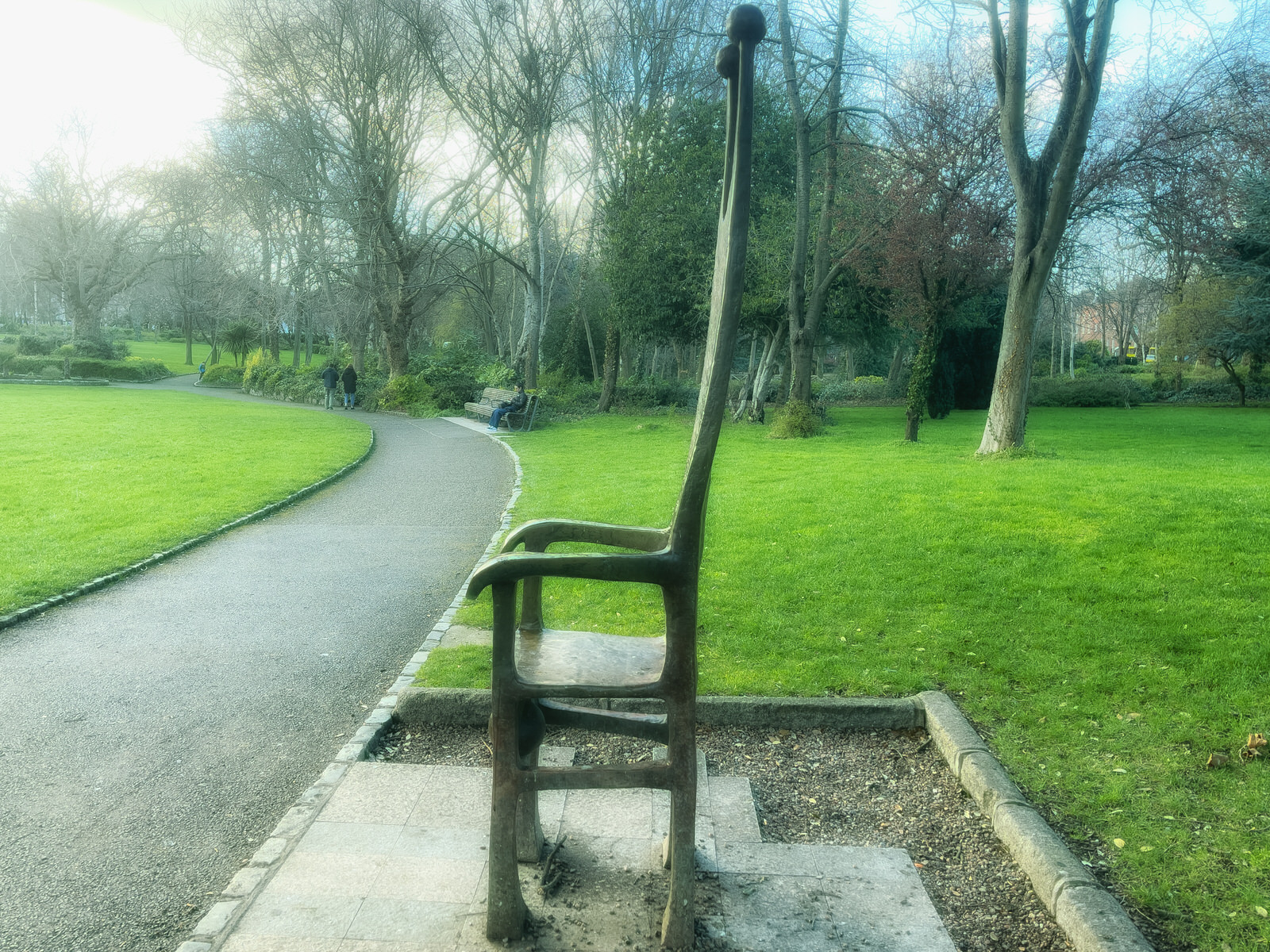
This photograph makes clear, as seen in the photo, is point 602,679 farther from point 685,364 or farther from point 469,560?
point 685,364

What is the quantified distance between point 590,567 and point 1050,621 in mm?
4232

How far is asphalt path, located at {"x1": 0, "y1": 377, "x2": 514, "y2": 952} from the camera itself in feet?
9.56

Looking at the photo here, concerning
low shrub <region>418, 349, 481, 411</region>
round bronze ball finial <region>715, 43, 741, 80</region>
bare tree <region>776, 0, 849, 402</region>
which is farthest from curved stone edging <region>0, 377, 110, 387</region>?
round bronze ball finial <region>715, 43, 741, 80</region>

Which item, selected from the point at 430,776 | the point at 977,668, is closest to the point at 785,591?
the point at 977,668

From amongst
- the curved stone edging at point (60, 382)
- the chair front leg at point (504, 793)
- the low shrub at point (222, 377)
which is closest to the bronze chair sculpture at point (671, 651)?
the chair front leg at point (504, 793)

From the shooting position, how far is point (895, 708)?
4312 millimetres

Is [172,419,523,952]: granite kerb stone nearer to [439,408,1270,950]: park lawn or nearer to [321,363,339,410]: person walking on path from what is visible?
[439,408,1270,950]: park lawn

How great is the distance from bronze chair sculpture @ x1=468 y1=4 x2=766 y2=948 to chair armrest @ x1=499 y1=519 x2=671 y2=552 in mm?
508

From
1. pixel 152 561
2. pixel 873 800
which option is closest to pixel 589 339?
pixel 152 561

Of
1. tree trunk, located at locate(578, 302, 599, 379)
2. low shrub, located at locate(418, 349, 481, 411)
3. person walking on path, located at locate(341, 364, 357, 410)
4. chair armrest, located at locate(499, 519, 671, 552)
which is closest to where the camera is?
chair armrest, located at locate(499, 519, 671, 552)

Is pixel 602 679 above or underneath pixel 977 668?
above

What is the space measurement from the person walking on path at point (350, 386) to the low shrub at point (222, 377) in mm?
16357

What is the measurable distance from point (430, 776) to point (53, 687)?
2.57 meters

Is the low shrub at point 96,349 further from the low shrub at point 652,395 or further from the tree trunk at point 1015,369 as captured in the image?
the tree trunk at point 1015,369
